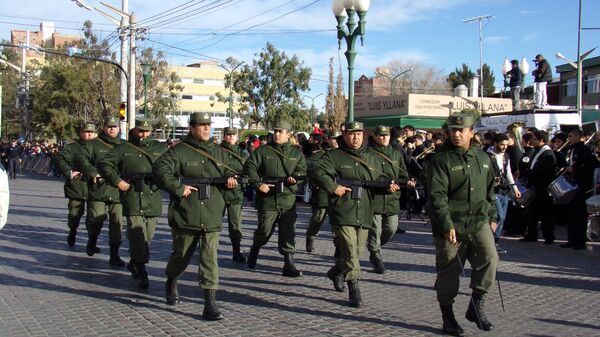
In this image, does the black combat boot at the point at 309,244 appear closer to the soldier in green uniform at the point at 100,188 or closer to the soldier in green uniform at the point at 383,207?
the soldier in green uniform at the point at 383,207

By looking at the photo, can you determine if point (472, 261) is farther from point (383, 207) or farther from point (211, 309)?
point (383, 207)

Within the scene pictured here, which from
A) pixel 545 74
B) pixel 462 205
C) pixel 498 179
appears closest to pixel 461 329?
pixel 462 205

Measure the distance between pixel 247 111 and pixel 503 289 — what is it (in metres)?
41.0

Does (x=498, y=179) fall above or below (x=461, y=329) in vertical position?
above

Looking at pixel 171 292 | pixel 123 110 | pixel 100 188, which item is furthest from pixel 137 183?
pixel 123 110

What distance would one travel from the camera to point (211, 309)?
268 inches

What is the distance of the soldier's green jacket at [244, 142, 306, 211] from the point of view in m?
9.18

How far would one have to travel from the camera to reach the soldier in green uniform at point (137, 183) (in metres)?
8.55

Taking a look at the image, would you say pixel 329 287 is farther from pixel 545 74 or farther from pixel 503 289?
pixel 545 74

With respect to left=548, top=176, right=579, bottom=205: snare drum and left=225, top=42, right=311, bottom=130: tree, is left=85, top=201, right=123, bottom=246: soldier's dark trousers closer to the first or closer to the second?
left=548, top=176, right=579, bottom=205: snare drum

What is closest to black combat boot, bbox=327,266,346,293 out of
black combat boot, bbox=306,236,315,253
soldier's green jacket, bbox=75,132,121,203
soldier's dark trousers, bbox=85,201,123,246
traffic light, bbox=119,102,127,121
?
black combat boot, bbox=306,236,315,253

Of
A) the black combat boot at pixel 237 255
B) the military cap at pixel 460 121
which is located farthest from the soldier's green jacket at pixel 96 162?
the military cap at pixel 460 121

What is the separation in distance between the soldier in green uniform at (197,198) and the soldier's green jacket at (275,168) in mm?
1800

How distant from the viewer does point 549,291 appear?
8352 millimetres
